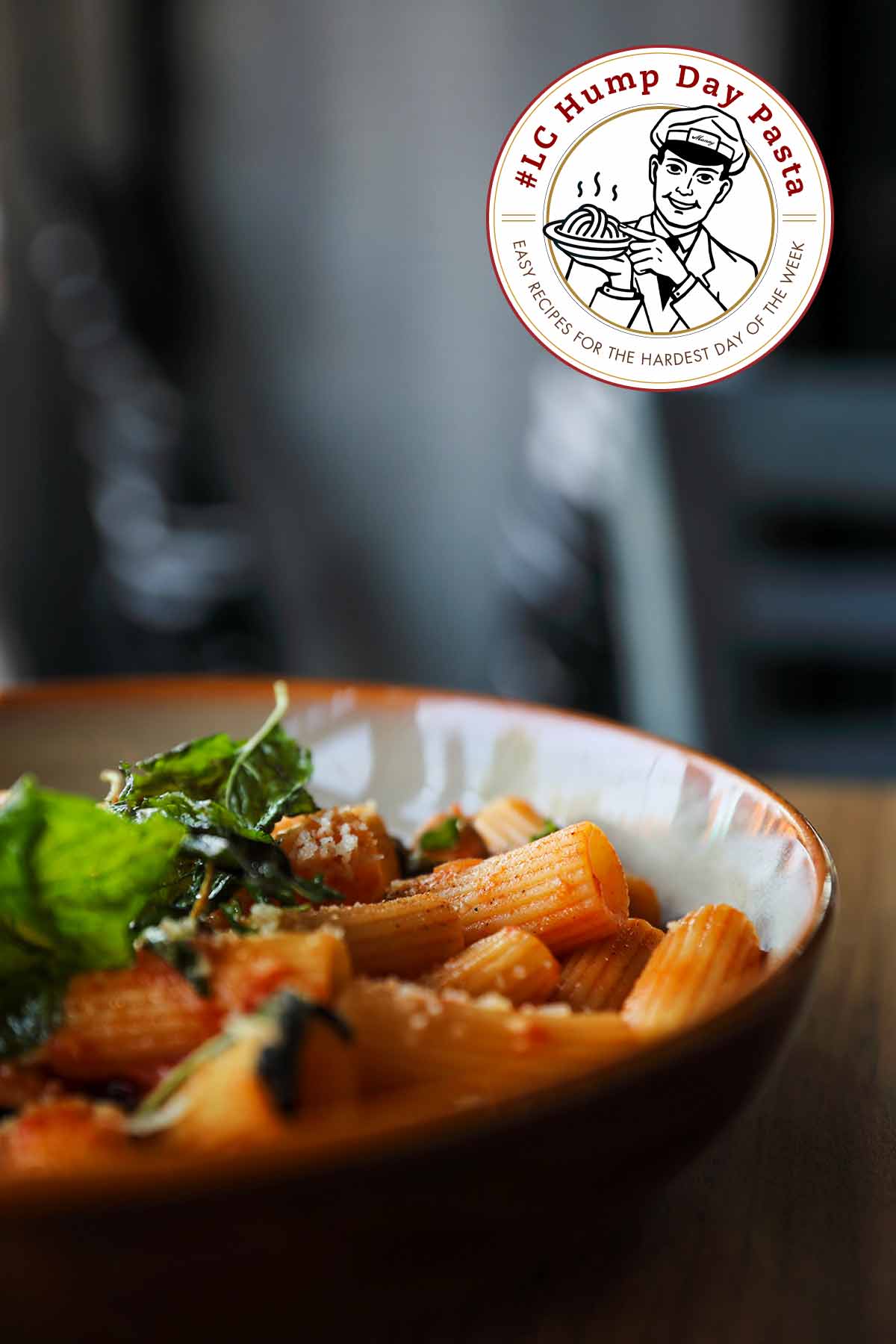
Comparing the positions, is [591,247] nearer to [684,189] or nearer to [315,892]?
[684,189]

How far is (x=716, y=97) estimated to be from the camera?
1.00m

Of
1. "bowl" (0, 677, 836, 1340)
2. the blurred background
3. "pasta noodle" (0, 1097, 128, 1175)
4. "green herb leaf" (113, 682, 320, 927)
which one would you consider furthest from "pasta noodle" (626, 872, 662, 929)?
the blurred background

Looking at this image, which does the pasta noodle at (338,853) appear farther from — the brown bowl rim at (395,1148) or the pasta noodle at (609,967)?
the brown bowl rim at (395,1148)

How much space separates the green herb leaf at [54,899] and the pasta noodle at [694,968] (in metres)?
0.26

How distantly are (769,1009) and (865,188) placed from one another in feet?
11.6

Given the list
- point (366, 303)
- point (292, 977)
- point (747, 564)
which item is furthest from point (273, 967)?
point (366, 303)

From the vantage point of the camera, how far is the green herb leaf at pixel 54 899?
673mm

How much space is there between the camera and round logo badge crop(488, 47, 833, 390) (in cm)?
98

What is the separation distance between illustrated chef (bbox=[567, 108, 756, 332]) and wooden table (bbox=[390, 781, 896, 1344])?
515mm

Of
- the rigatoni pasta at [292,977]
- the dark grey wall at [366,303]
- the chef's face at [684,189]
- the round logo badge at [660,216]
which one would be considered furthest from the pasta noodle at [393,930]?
the dark grey wall at [366,303]

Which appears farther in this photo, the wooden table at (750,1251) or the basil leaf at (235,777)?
the basil leaf at (235,777)

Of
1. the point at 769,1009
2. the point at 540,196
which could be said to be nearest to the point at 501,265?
the point at 540,196

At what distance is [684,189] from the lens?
38.9 inches

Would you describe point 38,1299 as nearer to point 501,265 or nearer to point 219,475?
point 501,265
